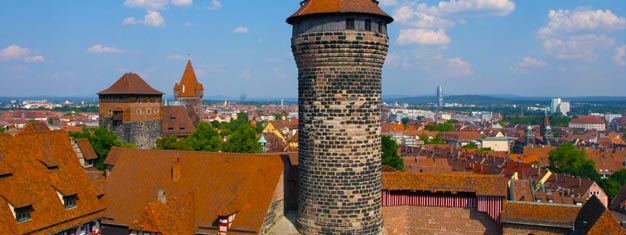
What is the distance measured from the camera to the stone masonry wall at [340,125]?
17266 millimetres

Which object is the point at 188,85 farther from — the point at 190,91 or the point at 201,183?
the point at 201,183

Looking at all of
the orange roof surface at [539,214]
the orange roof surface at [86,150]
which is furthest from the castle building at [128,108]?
the orange roof surface at [539,214]

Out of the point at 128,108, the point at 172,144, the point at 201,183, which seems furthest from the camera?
the point at 128,108

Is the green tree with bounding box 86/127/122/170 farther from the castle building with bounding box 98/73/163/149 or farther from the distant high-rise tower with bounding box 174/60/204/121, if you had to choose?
the distant high-rise tower with bounding box 174/60/204/121

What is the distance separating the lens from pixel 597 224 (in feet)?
68.4

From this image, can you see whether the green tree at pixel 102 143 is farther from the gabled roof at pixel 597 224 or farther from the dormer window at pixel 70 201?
the gabled roof at pixel 597 224

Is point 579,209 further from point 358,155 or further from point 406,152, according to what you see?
point 406,152

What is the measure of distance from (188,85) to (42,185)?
56826mm

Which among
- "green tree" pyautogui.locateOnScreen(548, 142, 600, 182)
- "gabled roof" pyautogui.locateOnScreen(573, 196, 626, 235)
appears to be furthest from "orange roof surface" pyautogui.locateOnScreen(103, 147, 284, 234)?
"green tree" pyautogui.locateOnScreen(548, 142, 600, 182)

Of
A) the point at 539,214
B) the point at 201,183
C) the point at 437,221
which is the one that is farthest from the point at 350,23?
the point at 539,214

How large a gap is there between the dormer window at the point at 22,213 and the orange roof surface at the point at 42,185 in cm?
12

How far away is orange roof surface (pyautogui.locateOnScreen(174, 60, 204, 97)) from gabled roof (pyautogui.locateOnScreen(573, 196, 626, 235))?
195 ft

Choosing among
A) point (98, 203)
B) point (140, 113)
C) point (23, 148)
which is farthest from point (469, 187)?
point (140, 113)

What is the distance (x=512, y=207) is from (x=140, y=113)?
3741 centimetres
